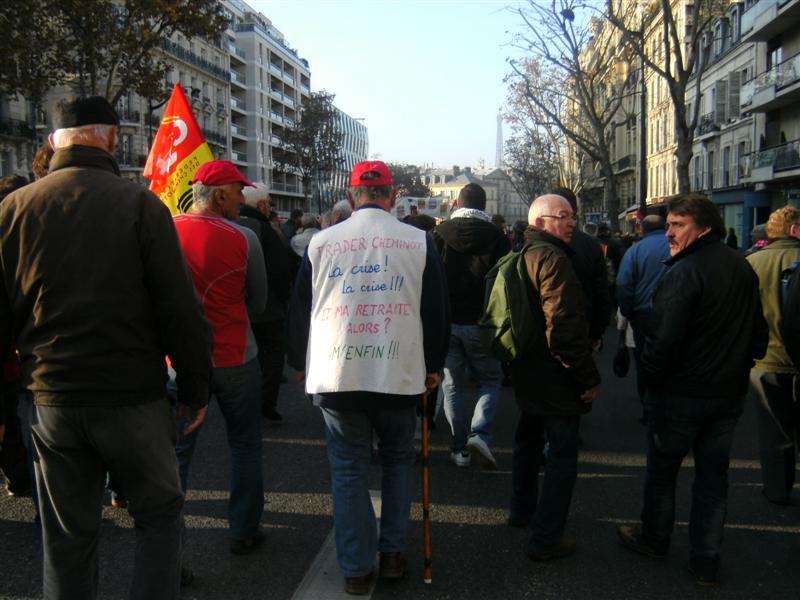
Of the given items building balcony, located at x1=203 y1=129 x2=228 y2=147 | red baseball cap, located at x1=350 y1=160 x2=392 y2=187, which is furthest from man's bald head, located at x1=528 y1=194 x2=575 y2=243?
building balcony, located at x1=203 y1=129 x2=228 y2=147

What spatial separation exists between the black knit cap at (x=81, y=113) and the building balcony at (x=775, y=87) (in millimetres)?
30871

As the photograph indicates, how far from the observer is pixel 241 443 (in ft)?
13.1

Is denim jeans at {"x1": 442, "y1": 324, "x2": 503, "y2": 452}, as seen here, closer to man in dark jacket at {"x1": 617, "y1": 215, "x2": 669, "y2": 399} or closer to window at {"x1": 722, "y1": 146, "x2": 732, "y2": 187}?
man in dark jacket at {"x1": 617, "y1": 215, "x2": 669, "y2": 399}

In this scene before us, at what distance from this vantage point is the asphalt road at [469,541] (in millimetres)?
3684

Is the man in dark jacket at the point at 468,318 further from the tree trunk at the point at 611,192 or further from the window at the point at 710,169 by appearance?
the window at the point at 710,169

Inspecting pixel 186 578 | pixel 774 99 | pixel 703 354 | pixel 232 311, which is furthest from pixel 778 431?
pixel 774 99

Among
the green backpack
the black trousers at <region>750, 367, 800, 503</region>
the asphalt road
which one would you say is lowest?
the asphalt road

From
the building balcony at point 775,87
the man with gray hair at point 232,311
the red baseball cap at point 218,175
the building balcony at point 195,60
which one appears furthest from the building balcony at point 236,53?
the man with gray hair at point 232,311

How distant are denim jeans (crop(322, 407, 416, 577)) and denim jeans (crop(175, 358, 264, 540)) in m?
0.50

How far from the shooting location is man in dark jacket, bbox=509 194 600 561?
3.95 meters

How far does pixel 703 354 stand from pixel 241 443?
2285 millimetres

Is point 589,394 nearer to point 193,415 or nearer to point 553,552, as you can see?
point 553,552

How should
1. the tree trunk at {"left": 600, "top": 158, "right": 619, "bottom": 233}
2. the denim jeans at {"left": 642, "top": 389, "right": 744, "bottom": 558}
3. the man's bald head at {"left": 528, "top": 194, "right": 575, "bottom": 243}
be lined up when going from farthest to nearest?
the tree trunk at {"left": 600, "top": 158, "right": 619, "bottom": 233} → the man's bald head at {"left": 528, "top": 194, "right": 575, "bottom": 243} → the denim jeans at {"left": 642, "top": 389, "right": 744, "bottom": 558}

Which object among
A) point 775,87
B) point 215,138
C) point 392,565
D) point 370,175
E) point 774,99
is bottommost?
point 392,565
